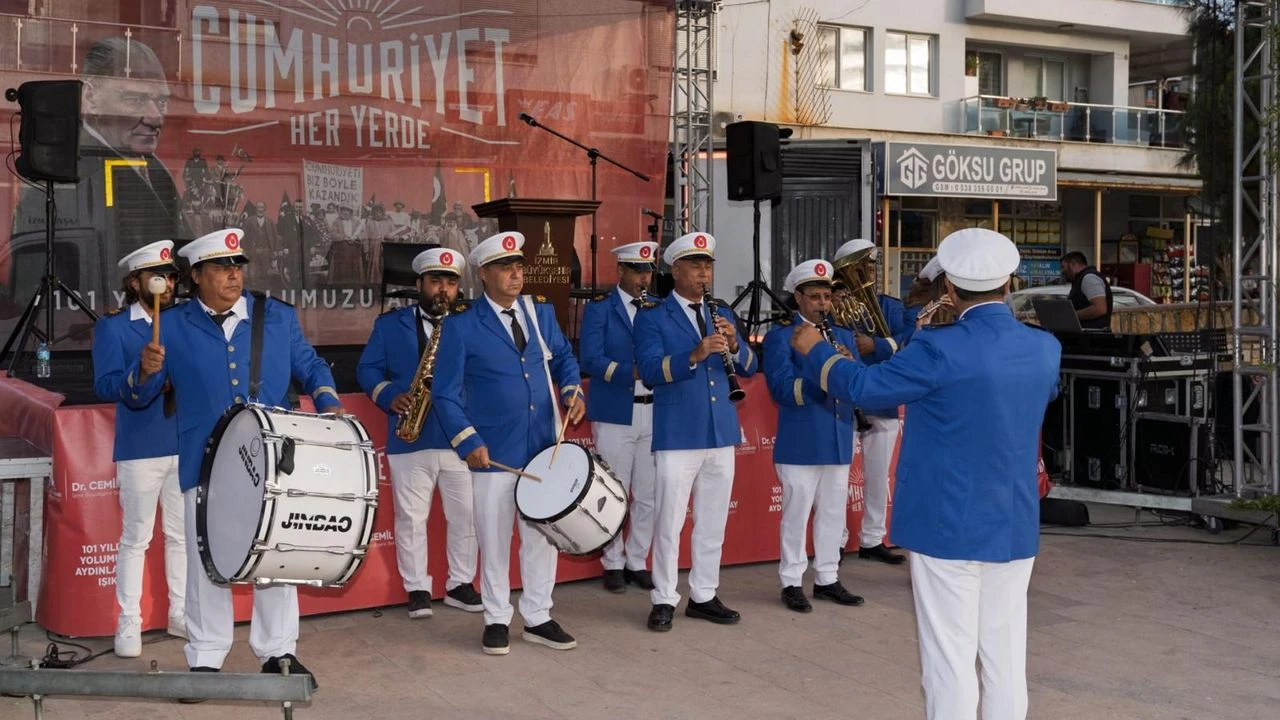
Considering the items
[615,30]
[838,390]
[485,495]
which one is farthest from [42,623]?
[615,30]

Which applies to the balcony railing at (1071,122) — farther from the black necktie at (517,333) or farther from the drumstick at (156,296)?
the drumstick at (156,296)

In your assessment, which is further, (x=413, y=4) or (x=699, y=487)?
(x=413, y=4)

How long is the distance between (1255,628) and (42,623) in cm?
630

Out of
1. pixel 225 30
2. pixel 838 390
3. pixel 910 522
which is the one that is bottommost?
pixel 910 522

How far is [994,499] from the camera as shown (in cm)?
432

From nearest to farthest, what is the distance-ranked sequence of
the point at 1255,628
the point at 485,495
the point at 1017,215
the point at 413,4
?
the point at 485,495
the point at 1255,628
the point at 413,4
the point at 1017,215

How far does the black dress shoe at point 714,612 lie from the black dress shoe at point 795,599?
1.16 ft

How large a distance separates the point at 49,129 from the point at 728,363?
4.85 metres

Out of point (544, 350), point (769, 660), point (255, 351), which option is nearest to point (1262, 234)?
point (769, 660)

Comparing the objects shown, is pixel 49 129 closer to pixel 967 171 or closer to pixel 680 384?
pixel 680 384

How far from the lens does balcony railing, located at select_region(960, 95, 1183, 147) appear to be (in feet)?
88.4

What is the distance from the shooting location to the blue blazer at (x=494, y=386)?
6.24 m

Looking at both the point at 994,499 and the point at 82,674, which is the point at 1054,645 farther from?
the point at 82,674

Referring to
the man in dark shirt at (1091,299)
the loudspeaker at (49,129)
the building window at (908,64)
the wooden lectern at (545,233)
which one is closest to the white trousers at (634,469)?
the wooden lectern at (545,233)
